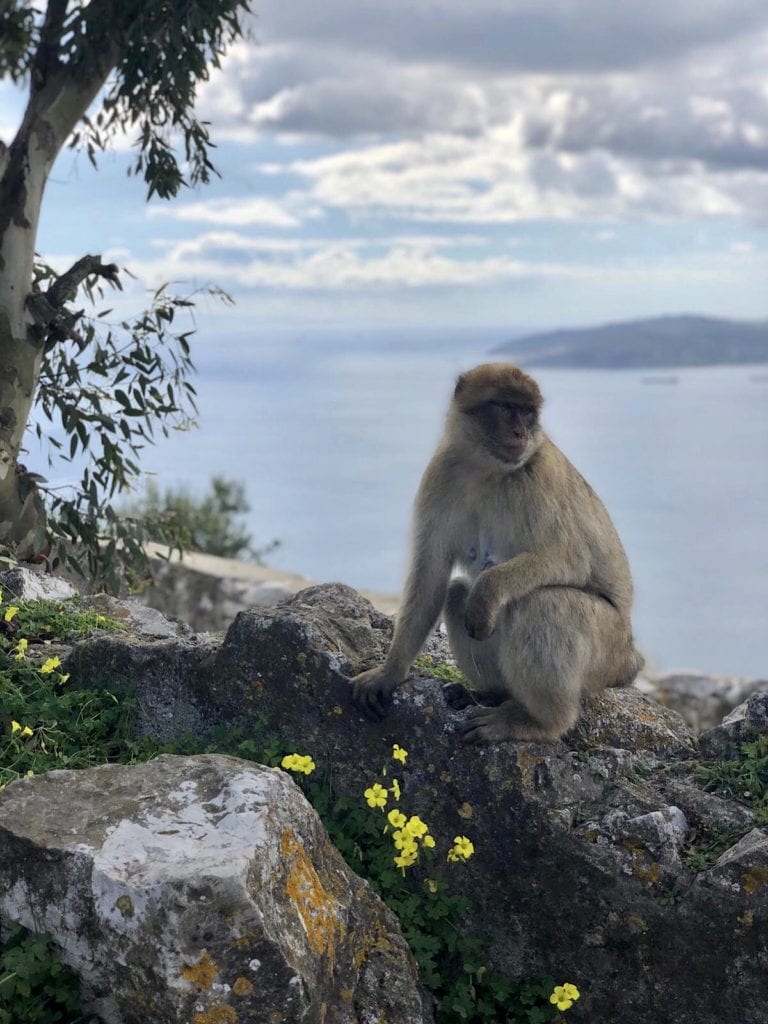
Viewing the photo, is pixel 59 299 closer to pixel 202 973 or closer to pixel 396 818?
pixel 396 818

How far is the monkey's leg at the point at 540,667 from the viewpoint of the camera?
4711mm

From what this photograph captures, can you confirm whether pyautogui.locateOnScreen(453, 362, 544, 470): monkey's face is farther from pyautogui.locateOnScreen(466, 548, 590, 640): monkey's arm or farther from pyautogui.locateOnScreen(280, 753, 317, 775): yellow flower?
pyautogui.locateOnScreen(280, 753, 317, 775): yellow flower

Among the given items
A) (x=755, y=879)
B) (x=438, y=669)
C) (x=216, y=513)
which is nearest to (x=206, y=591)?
(x=216, y=513)

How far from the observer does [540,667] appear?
185 inches

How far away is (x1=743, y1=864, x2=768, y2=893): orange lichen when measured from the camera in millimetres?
4250

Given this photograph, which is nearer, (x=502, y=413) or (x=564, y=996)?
(x=564, y=996)

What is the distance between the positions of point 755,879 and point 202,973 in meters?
2.09

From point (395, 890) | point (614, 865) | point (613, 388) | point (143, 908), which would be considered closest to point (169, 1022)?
point (143, 908)

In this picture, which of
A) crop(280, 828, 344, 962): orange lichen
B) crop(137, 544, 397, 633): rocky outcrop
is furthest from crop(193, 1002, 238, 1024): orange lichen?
crop(137, 544, 397, 633): rocky outcrop

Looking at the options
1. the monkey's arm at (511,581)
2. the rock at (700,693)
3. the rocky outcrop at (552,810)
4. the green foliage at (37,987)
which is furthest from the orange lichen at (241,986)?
the rock at (700,693)

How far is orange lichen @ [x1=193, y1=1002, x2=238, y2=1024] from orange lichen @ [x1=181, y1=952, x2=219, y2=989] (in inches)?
2.9

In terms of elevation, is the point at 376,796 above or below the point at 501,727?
below

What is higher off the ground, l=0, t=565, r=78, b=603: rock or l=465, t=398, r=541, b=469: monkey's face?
l=465, t=398, r=541, b=469: monkey's face

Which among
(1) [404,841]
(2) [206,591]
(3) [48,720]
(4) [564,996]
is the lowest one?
(2) [206,591]
